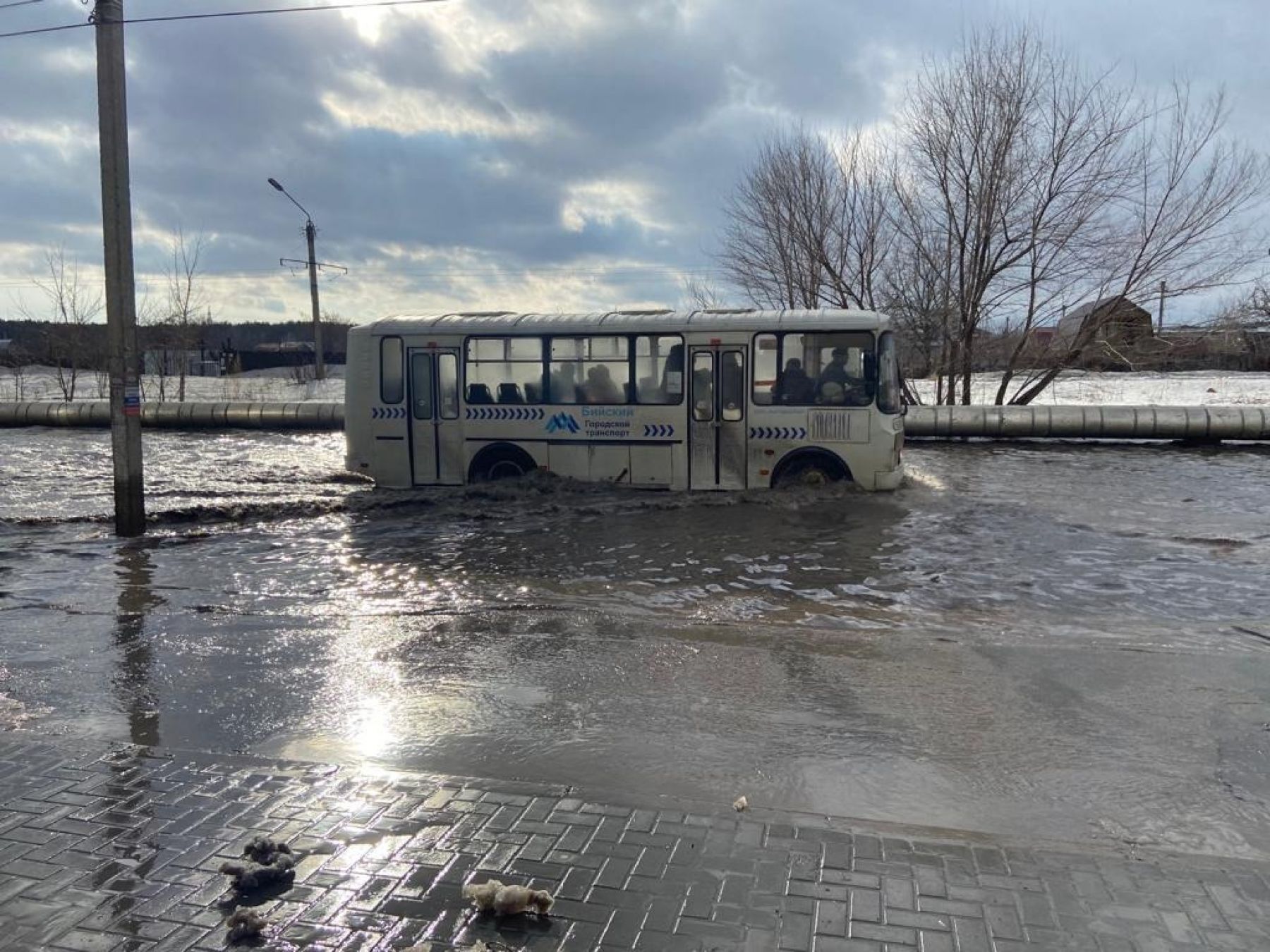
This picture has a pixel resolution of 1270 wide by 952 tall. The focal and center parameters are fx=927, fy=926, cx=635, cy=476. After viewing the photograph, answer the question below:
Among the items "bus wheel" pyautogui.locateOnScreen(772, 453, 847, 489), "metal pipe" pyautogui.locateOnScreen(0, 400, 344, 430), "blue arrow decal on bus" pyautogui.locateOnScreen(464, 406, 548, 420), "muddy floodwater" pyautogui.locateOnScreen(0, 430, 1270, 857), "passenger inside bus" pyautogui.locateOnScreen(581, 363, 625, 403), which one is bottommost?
"muddy floodwater" pyautogui.locateOnScreen(0, 430, 1270, 857)

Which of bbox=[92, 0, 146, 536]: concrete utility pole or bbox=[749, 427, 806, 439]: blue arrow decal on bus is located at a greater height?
bbox=[92, 0, 146, 536]: concrete utility pole

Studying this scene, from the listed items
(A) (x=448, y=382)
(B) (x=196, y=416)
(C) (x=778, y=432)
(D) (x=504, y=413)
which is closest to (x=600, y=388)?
(D) (x=504, y=413)

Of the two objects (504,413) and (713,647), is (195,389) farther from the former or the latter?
(713,647)

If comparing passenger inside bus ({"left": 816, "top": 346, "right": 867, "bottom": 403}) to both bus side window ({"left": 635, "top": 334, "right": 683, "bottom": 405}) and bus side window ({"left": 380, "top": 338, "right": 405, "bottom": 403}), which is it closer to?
bus side window ({"left": 635, "top": 334, "right": 683, "bottom": 405})

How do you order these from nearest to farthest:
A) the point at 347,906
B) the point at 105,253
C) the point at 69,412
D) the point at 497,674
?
the point at 347,906
the point at 497,674
the point at 105,253
the point at 69,412

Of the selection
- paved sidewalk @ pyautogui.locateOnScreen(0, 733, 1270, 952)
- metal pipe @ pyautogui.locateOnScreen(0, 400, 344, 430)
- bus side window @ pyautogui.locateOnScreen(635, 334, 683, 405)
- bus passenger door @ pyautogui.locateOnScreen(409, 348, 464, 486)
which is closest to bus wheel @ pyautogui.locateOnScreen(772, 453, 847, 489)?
bus side window @ pyautogui.locateOnScreen(635, 334, 683, 405)

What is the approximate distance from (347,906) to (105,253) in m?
10.0

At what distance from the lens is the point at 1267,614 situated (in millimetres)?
7512

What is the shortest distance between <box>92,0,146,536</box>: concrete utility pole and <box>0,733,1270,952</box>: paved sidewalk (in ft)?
25.7

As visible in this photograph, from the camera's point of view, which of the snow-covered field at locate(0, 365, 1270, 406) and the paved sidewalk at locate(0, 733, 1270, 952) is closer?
the paved sidewalk at locate(0, 733, 1270, 952)

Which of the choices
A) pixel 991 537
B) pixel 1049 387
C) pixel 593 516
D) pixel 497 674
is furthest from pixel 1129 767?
pixel 1049 387

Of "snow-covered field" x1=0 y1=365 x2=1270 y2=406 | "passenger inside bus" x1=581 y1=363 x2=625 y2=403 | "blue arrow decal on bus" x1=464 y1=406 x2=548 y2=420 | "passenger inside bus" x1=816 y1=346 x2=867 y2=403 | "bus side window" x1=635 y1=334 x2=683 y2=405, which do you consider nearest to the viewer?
"passenger inside bus" x1=816 y1=346 x2=867 y2=403

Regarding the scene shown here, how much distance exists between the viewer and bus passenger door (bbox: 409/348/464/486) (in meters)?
14.9

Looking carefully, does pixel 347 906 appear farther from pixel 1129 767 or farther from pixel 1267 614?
pixel 1267 614
